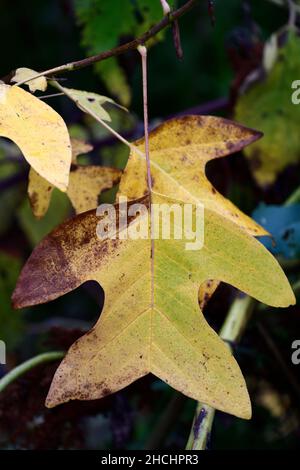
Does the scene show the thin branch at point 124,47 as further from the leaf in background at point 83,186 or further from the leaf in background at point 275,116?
the leaf in background at point 275,116

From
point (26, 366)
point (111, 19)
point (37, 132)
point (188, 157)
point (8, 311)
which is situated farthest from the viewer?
point (8, 311)

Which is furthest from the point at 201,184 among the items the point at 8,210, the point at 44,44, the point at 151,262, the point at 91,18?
the point at 44,44

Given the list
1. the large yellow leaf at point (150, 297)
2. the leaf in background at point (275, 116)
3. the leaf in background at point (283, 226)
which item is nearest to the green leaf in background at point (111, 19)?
the leaf in background at point (275, 116)

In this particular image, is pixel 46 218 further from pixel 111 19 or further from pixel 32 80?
pixel 32 80

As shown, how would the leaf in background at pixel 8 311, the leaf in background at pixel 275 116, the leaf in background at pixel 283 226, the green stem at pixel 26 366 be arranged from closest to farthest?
the green stem at pixel 26 366 → the leaf in background at pixel 283 226 → the leaf in background at pixel 275 116 → the leaf in background at pixel 8 311

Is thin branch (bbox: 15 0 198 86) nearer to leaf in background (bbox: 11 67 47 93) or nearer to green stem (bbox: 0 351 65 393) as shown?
leaf in background (bbox: 11 67 47 93)

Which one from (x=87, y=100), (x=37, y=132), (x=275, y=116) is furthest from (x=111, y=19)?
(x=37, y=132)
